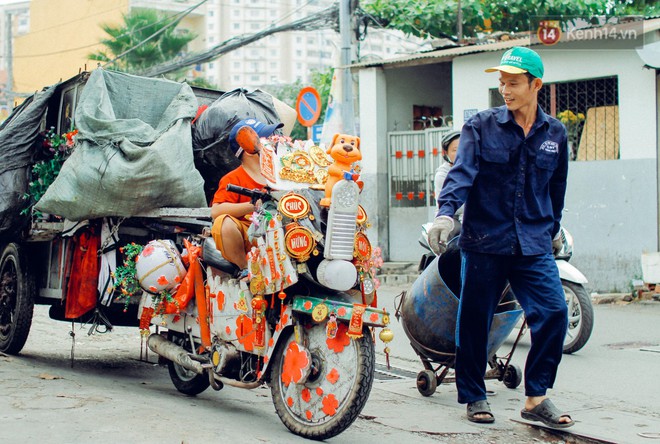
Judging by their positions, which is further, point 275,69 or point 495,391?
point 275,69

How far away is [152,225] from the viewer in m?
6.11

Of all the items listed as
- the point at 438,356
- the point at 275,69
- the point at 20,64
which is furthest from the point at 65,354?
the point at 275,69

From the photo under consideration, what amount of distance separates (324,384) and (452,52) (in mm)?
10088

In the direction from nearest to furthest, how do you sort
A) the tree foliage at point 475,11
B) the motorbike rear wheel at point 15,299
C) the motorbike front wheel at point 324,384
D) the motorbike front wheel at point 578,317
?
the motorbike front wheel at point 324,384 < the motorbike rear wheel at point 15,299 < the motorbike front wheel at point 578,317 < the tree foliage at point 475,11

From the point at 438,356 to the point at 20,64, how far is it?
159 feet

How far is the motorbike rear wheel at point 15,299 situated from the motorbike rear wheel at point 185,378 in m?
1.59

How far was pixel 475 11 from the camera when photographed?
17188 mm

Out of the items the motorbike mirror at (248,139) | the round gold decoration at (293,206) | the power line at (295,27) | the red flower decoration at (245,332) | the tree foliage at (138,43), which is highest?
the tree foliage at (138,43)

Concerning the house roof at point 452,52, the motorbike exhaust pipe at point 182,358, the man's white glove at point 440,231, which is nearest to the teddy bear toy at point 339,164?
the man's white glove at point 440,231

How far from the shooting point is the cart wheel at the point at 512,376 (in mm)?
5789

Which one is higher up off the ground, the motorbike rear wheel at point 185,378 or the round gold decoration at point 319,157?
the round gold decoration at point 319,157

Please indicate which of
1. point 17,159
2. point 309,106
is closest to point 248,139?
point 17,159

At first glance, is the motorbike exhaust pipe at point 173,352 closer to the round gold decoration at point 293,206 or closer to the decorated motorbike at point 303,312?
the decorated motorbike at point 303,312

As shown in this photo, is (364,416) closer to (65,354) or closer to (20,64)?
(65,354)
